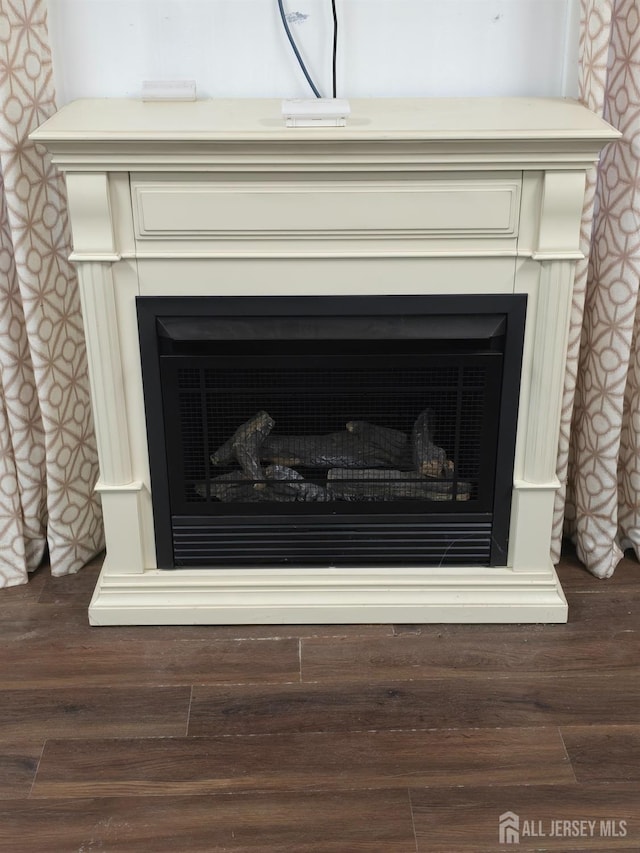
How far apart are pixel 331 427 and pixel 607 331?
2.11ft

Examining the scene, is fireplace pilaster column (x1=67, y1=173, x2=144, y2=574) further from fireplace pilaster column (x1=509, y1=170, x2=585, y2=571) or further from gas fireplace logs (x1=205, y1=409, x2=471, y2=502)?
fireplace pilaster column (x1=509, y1=170, x2=585, y2=571)

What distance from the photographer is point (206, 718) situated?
1.89 m

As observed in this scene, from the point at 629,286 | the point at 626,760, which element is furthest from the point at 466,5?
the point at 626,760

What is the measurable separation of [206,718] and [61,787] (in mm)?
294

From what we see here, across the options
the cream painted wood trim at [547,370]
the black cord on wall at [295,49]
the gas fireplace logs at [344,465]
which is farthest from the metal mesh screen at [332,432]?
the black cord on wall at [295,49]

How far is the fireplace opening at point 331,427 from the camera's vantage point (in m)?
1.94

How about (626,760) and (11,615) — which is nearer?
(626,760)

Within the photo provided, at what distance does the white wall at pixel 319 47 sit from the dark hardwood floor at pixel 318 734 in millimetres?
Answer: 1163

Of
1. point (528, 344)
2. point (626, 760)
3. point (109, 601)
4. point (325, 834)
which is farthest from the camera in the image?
point (109, 601)

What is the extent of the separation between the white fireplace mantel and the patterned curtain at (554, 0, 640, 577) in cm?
15

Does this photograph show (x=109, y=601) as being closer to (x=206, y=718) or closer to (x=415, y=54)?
(x=206, y=718)

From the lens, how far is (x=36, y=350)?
210 cm

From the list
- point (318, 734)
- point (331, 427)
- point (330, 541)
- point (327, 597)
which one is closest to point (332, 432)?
point (331, 427)

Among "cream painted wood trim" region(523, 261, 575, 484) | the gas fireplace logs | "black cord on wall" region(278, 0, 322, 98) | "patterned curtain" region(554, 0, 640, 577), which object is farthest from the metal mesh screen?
"black cord on wall" region(278, 0, 322, 98)
